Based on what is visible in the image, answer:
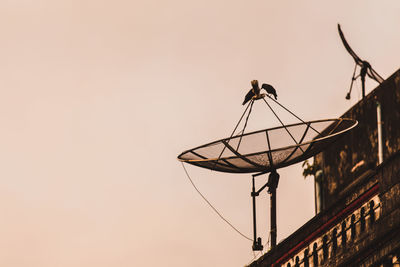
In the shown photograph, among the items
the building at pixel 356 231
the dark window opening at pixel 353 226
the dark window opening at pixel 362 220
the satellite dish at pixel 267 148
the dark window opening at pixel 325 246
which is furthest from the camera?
the satellite dish at pixel 267 148

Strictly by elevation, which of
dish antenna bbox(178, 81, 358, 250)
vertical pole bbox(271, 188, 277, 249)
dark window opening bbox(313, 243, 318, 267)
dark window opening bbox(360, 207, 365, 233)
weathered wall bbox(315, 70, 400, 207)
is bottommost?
dark window opening bbox(313, 243, 318, 267)

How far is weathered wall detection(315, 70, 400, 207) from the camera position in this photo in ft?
141

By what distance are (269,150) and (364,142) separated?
61.2ft

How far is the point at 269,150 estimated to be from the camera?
2700 centimetres

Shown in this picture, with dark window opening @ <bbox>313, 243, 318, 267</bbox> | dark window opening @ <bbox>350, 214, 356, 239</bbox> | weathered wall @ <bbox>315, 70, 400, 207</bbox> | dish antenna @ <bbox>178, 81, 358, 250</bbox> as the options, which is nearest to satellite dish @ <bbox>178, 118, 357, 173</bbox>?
dish antenna @ <bbox>178, 81, 358, 250</bbox>

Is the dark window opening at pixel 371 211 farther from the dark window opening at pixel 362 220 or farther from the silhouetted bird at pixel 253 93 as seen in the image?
the silhouetted bird at pixel 253 93

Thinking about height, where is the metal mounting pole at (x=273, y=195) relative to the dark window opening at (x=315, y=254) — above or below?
above

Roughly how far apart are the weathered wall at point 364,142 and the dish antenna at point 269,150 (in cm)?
1401

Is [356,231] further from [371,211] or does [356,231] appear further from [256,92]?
[256,92]

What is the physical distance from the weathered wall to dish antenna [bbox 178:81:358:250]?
14007 mm

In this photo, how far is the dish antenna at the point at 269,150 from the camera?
87.3 ft

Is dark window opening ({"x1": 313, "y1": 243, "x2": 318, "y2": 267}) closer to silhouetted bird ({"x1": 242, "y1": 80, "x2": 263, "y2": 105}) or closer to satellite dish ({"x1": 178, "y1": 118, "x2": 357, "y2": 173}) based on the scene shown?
satellite dish ({"x1": 178, "y1": 118, "x2": 357, "y2": 173})

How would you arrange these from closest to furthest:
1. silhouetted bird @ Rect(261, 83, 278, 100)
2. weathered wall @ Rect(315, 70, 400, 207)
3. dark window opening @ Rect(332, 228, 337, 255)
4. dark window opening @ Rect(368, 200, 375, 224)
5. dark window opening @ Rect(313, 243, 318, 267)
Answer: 1. dark window opening @ Rect(368, 200, 375, 224)
2. dark window opening @ Rect(332, 228, 337, 255)
3. dark window opening @ Rect(313, 243, 318, 267)
4. silhouetted bird @ Rect(261, 83, 278, 100)
5. weathered wall @ Rect(315, 70, 400, 207)

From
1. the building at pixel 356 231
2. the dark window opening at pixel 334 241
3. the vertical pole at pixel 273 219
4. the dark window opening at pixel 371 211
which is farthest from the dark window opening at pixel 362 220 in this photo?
the vertical pole at pixel 273 219
